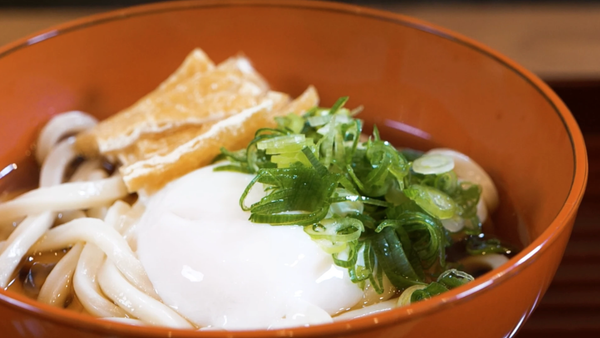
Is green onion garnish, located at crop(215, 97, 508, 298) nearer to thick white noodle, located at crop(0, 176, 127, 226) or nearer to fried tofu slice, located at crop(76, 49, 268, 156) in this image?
fried tofu slice, located at crop(76, 49, 268, 156)

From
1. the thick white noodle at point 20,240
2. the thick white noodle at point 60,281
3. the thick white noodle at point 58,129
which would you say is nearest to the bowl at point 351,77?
the thick white noodle at point 58,129

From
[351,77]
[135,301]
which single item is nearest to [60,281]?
[135,301]

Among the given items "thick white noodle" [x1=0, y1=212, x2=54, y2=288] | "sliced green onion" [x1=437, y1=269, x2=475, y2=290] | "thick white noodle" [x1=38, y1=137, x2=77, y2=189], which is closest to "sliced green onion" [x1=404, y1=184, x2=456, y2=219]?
"sliced green onion" [x1=437, y1=269, x2=475, y2=290]

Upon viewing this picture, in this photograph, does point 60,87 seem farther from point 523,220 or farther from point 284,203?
point 523,220

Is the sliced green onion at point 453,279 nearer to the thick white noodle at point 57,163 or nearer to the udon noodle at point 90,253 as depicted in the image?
the udon noodle at point 90,253

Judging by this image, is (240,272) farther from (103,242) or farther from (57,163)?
(57,163)

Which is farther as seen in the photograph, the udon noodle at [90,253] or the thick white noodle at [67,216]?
the thick white noodle at [67,216]

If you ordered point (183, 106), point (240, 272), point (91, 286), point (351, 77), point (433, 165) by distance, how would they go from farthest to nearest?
1. point (351, 77)
2. point (183, 106)
3. point (433, 165)
4. point (91, 286)
5. point (240, 272)
